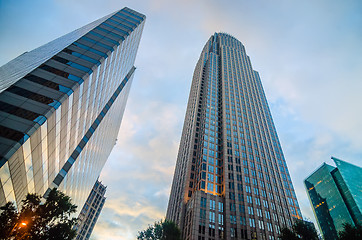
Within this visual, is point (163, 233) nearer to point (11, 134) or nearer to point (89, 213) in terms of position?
point (11, 134)

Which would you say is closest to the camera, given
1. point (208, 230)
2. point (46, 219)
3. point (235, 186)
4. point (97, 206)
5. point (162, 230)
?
point (46, 219)

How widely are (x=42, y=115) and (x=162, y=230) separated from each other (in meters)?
31.5

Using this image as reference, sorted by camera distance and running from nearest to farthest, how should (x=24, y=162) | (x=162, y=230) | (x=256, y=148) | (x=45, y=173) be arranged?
(x=24, y=162) < (x=45, y=173) < (x=162, y=230) < (x=256, y=148)

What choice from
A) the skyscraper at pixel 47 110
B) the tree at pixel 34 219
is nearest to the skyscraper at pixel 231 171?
the tree at pixel 34 219

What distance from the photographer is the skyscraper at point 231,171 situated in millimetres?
55969

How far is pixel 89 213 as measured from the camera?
384 feet

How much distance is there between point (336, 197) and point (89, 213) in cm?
15230

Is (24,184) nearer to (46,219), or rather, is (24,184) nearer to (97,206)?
(46,219)

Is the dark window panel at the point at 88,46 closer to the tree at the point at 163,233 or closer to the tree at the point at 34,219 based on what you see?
the tree at the point at 34,219

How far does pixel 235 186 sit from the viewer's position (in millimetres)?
64250

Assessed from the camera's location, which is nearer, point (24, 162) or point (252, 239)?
point (24, 162)

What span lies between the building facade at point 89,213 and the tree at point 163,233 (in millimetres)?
87631

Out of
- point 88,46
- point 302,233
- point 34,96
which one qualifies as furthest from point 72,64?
point 302,233

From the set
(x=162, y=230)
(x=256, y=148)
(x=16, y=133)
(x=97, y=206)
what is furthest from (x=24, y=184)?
(x=97, y=206)
